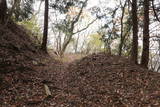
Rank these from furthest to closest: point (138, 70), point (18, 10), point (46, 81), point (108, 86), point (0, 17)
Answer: point (18, 10) < point (0, 17) < point (138, 70) < point (46, 81) < point (108, 86)

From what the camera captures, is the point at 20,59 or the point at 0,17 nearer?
the point at 20,59

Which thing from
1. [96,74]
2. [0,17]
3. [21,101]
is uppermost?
[0,17]

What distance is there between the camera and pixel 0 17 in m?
14.2

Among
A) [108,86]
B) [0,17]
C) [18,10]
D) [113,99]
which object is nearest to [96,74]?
[108,86]

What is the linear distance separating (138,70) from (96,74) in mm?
1807

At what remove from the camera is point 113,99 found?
24.7 ft

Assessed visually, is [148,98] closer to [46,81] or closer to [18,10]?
[46,81]

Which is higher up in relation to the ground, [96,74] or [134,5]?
[134,5]

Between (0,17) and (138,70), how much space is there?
879 cm

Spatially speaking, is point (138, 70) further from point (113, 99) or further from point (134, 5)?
point (134, 5)

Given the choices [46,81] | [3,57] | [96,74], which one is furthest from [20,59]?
[96,74]

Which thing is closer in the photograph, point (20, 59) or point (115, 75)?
point (115, 75)

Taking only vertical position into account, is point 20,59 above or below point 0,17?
below

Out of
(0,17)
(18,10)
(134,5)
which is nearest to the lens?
(134,5)
